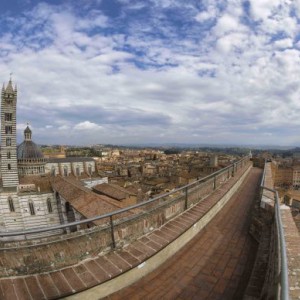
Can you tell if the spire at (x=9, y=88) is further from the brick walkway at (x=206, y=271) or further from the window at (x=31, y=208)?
the brick walkway at (x=206, y=271)

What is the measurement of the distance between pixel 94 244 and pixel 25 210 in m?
32.3

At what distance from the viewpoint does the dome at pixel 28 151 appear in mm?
43156

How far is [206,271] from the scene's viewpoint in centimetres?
414

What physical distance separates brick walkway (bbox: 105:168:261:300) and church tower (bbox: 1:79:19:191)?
37.7 m

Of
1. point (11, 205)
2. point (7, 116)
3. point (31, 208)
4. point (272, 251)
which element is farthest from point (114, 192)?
point (7, 116)

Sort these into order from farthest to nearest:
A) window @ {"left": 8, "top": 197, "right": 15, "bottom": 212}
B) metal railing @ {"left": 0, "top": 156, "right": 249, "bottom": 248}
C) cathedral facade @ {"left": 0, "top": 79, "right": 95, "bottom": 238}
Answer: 1. window @ {"left": 8, "top": 197, "right": 15, "bottom": 212}
2. cathedral facade @ {"left": 0, "top": 79, "right": 95, "bottom": 238}
3. metal railing @ {"left": 0, "top": 156, "right": 249, "bottom": 248}

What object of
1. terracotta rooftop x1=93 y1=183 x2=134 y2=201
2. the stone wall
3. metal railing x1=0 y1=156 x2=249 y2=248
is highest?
metal railing x1=0 y1=156 x2=249 y2=248

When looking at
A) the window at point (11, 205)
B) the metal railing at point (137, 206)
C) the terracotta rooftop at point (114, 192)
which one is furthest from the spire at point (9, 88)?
the metal railing at point (137, 206)

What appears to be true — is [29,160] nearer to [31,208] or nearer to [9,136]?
[9,136]

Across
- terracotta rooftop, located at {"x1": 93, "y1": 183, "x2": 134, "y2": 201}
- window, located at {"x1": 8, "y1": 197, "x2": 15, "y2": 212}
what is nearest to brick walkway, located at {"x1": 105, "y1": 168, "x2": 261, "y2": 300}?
terracotta rooftop, located at {"x1": 93, "y1": 183, "x2": 134, "y2": 201}

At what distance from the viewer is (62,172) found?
62469 mm

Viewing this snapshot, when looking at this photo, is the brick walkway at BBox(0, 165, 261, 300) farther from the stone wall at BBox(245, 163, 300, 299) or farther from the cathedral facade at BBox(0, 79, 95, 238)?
the cathedral facade at BBox(0, 79, 95, 238)

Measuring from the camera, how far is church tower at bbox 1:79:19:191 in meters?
36.8

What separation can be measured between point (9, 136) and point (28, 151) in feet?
19.3
